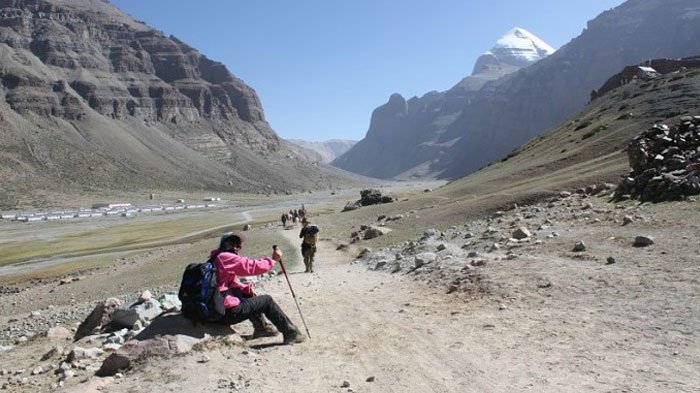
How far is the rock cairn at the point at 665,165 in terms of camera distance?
64.6 feet

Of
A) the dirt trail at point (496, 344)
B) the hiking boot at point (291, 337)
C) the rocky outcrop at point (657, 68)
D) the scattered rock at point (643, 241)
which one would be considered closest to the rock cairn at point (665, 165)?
the scattered rock at point (643, 241)

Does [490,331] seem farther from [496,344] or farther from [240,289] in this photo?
[240,289]

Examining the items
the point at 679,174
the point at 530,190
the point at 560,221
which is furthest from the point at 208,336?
the point at 530,190

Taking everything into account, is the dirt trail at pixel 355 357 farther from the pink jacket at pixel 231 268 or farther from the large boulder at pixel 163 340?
the pink jacket at pixel 231 268

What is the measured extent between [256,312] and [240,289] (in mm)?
514

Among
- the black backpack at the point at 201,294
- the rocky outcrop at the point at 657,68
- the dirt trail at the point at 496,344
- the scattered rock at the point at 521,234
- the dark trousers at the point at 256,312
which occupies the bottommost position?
the dirt trail at the point at 496,344

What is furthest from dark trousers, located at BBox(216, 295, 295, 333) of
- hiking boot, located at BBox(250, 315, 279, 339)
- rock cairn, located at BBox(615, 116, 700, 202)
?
rock cairn, located at BBox(615, 116, 700, 202)

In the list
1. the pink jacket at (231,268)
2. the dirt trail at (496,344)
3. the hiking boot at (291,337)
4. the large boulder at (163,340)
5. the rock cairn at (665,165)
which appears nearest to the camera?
the dirt trail at (496,344)

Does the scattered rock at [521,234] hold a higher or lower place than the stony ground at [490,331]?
higher

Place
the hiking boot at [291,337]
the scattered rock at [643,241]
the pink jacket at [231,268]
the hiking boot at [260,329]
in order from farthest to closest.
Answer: the scattered rock at [643,241] < the hiking boot at [260,329] < the hiking boot at [291,337] < the pink jacket at [231,268]

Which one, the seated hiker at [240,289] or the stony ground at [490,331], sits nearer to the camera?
the stony ground at [490,331]

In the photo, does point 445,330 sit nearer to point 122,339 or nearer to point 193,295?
point 193,295

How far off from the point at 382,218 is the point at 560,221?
21.5 metres

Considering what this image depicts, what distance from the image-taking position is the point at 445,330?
10.6m
